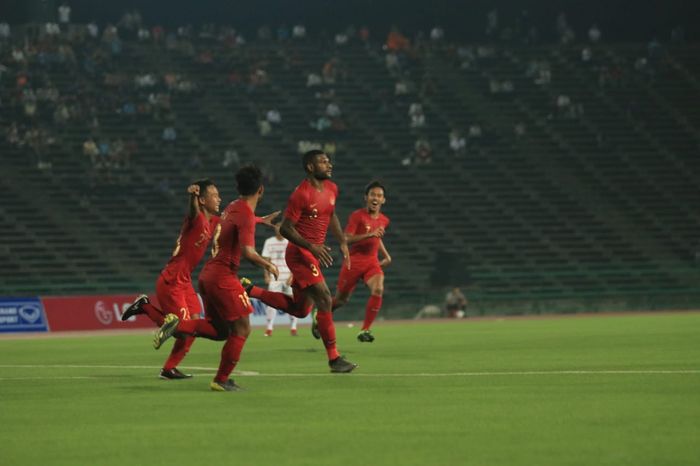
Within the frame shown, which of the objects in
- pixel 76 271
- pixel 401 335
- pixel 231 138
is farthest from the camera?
pixel 231 138

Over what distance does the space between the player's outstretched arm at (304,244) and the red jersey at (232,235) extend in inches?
72.1

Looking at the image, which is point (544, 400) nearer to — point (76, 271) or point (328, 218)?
point (328, 218)

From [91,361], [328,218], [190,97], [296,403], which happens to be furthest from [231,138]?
[296,403]

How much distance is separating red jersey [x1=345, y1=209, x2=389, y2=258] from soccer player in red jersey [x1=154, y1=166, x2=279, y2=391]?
9.33m

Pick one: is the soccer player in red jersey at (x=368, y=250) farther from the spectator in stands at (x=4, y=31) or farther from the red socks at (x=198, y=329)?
the spectator in stands at (x=4, y=31)

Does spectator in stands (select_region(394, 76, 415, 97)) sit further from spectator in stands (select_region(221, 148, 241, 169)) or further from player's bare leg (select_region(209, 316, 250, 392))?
player's bare leg (select_region(209, 316, 250, 392))

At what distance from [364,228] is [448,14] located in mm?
37982

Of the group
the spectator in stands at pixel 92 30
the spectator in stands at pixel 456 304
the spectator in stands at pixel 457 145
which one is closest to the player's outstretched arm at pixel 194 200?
the spectator in stands at pixel 456 304

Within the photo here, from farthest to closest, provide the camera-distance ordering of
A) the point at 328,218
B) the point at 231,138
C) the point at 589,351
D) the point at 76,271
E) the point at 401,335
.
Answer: the point at 231,138
the point at 76,271
the point at 401,335
the point at 589,351
the point at 328,218

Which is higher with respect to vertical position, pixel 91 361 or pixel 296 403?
pixel 296 403

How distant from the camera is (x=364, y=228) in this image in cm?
2409

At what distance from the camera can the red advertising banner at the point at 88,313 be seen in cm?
3916

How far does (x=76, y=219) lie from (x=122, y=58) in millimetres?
9139

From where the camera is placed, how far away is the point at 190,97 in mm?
52906
